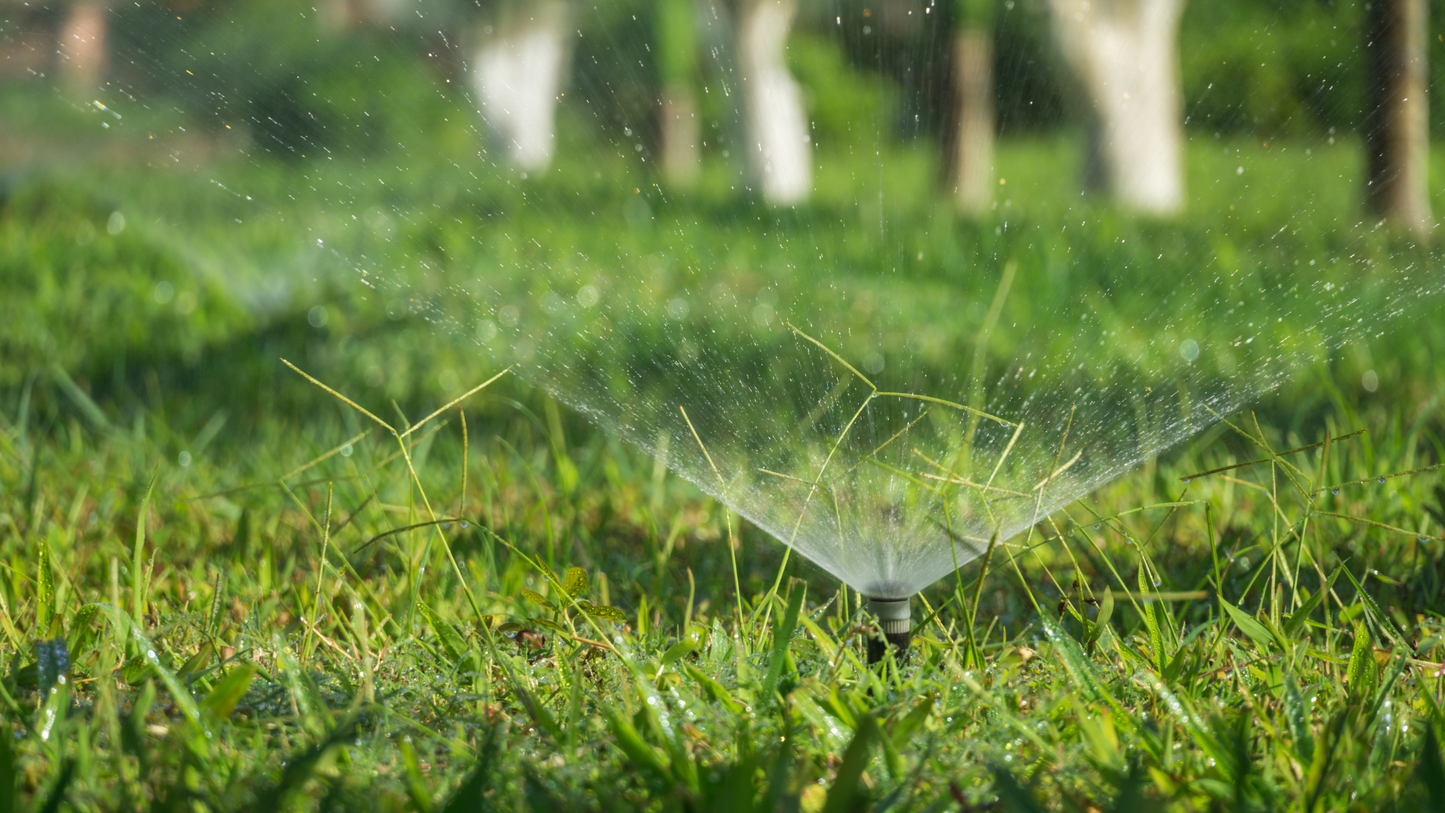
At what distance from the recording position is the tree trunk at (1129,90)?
7309 millimetres

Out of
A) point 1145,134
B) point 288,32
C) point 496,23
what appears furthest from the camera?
point 288,32

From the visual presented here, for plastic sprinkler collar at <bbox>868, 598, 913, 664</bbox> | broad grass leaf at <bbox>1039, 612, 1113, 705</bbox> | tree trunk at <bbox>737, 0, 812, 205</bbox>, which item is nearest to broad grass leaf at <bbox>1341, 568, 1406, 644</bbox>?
broad grass leaf at <bbox>1039, 612, 1113, 705</bbox>

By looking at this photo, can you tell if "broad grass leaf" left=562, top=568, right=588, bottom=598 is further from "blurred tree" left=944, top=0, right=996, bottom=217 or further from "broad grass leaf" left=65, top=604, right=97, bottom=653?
"blurred tree" left=944, top=0, right=996, bottom=217

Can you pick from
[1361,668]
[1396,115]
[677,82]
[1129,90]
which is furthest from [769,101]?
[1361,668]

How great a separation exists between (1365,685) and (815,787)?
69 cm

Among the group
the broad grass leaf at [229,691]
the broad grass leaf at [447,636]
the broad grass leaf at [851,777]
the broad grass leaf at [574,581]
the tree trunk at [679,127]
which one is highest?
the broad grass leaf at [851,777]

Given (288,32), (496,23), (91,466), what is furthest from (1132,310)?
(288,32)

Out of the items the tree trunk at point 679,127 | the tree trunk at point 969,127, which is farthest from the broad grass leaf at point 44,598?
the tree trunk at point 679,127

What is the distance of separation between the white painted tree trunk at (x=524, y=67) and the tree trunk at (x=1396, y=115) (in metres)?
9.55

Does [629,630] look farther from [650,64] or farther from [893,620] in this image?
[650,64]

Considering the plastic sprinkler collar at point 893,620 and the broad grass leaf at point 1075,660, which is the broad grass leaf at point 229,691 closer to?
the plastic sprinkler collar at point 893,620

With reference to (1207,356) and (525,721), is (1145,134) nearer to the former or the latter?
(1207,356)

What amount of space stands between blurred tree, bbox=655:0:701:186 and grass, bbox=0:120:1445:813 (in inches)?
405

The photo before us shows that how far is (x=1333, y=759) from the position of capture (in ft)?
3.79
